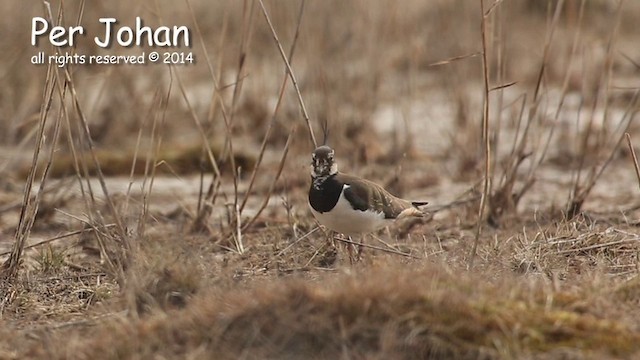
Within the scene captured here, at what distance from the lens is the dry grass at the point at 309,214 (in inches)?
169

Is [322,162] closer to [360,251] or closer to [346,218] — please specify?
[346,218]

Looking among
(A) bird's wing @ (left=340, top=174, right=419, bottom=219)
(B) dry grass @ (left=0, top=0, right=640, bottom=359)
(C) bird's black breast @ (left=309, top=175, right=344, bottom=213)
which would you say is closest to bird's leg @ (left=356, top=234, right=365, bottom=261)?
(B) dry grass @ (left=0, top=0, right=640, bottom=359)

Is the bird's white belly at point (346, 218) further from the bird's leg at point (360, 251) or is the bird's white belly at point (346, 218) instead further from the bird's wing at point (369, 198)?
the bird's leg at point (360, 251)

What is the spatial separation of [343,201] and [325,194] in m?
0.10

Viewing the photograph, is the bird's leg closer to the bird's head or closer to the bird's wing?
the bird's wing

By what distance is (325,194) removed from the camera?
5273 millimetres

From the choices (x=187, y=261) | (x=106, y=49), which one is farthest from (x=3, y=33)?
(x=187, y=261)

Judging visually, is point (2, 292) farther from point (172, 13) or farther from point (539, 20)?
point (539, 20)

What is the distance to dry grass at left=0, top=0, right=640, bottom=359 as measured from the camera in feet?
14.1

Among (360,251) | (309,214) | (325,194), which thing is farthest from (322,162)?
(309,214)

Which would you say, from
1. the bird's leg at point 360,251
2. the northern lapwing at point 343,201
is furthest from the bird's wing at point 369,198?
the bird's leg at point 360,251

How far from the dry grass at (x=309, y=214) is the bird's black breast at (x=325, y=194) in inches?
12.5

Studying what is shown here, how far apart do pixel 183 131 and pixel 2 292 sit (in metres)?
5.18

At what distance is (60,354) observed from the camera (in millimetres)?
4363
